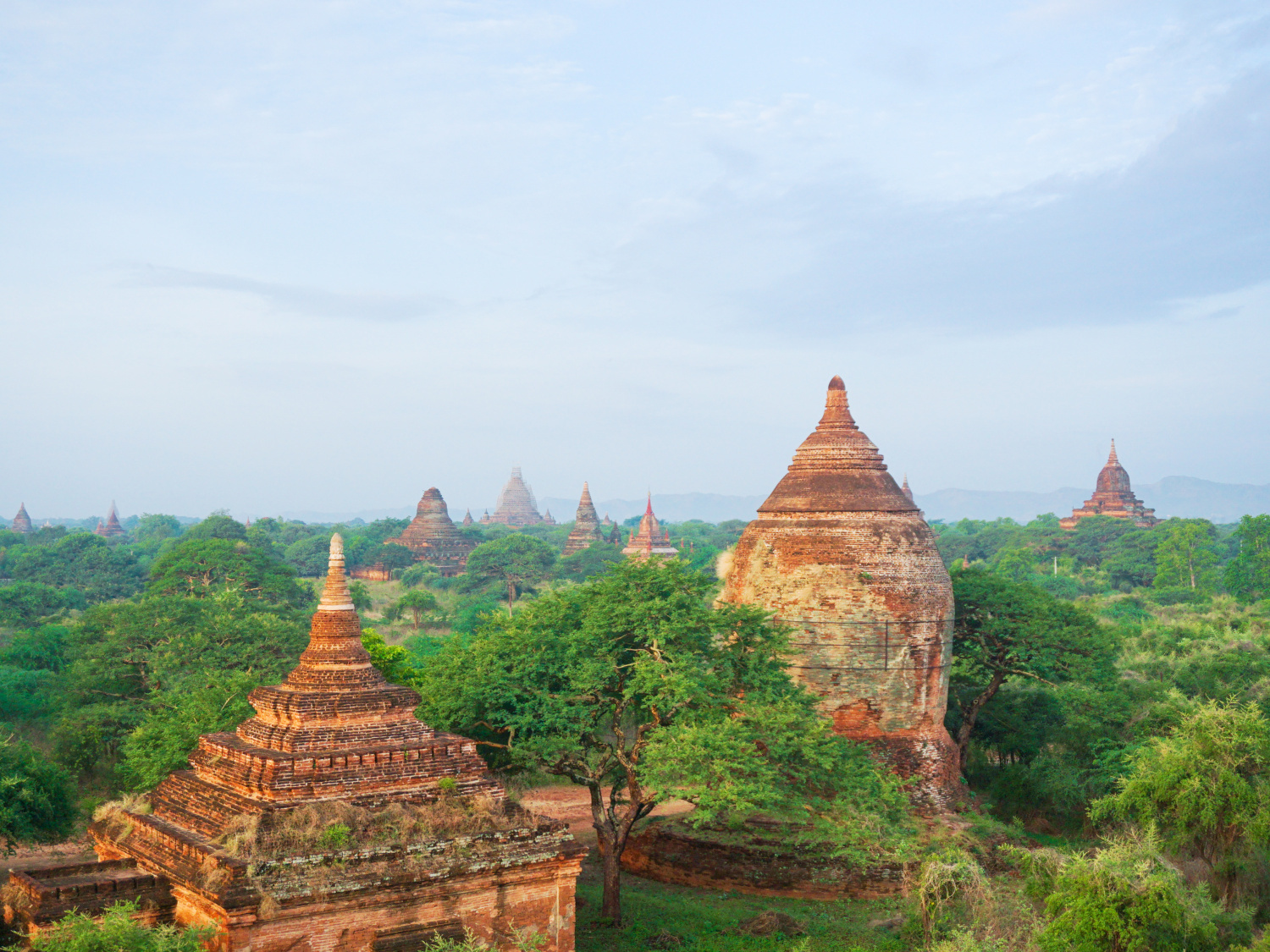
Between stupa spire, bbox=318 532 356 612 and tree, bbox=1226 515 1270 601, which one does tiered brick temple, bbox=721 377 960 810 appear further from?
tree, bbox=1226 515 1270 601

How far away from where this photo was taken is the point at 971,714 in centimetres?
3039

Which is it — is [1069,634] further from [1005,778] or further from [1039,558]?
[1039,558]

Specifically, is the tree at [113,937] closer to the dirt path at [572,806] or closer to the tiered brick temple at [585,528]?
the dirt path at [572,806]

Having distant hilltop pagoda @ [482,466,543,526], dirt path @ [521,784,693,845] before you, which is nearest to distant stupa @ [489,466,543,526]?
distant hilltop pagoda @ [482,466,543,526]

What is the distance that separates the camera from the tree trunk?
30141 mm

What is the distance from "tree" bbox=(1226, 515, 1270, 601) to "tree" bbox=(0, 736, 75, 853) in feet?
222

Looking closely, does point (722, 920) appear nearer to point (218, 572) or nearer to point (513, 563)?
point (218, 572)

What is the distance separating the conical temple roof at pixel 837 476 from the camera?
2645cm

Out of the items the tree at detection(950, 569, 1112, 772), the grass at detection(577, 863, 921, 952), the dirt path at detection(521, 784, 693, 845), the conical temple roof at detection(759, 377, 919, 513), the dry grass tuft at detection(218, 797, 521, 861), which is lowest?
the dirt path at detection(521, 784, 693, 845)

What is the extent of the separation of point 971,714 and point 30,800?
70.6ft

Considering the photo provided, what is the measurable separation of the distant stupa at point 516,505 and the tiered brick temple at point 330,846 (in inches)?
6867

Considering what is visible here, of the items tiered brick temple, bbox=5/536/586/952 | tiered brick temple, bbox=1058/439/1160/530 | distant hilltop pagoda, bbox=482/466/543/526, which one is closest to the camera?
tiered brick temple, bbox=5/536/586/952

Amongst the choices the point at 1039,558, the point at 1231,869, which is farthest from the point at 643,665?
the point at 1039,558

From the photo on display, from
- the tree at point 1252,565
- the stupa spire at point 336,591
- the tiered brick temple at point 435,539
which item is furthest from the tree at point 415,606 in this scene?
the tree at point 1252,565
